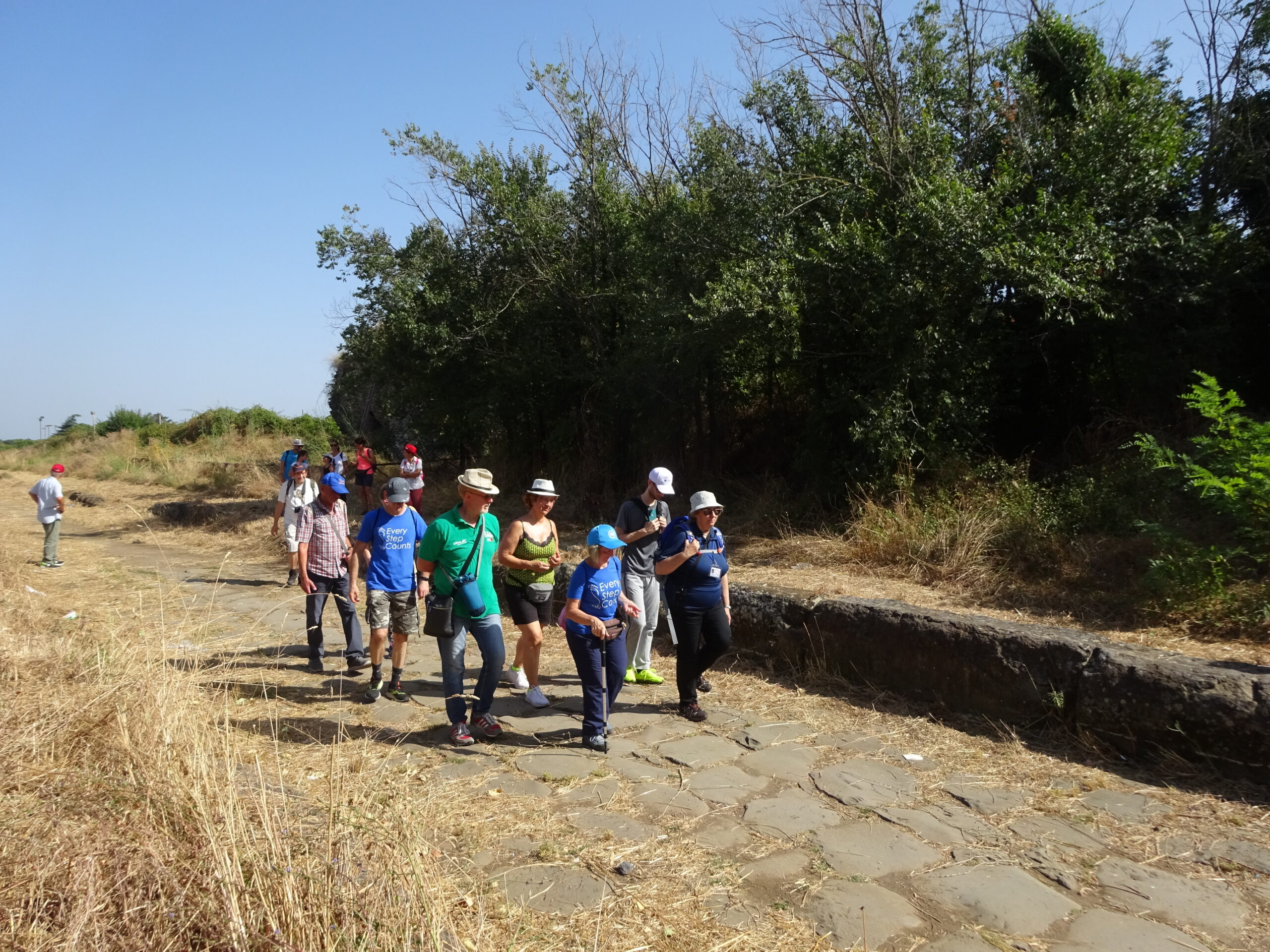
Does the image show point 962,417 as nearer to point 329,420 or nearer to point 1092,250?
point 1092,250

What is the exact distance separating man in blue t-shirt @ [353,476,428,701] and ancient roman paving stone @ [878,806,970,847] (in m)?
3.52

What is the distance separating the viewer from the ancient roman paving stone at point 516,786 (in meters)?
4.82

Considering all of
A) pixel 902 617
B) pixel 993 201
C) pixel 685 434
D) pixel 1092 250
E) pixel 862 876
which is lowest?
pixel 862 876

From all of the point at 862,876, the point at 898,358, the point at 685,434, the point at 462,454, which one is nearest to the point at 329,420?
the point at 462,454

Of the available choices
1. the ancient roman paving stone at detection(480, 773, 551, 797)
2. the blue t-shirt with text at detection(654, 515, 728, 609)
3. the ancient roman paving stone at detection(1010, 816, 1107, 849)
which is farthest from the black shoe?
the ancient roman paving stone at detection(1010, 816, 1107, 849)

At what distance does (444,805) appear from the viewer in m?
4.54

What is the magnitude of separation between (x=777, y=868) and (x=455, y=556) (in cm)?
267

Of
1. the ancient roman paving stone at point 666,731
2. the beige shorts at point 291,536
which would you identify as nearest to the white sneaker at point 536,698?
the ancient roman paving stone at point 666,731

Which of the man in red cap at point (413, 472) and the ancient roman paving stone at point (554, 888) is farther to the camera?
the man in red cap at point (413, 472)

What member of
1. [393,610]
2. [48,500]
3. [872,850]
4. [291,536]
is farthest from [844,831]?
[48,500]

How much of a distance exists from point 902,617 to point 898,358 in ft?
17.4

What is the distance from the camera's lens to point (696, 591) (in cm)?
593

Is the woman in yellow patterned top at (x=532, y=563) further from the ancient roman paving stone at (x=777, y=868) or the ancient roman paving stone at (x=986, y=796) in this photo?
the ancient roman paving stone at (x=986, y=796)

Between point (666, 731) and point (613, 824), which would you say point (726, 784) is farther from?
point (666, 731)
